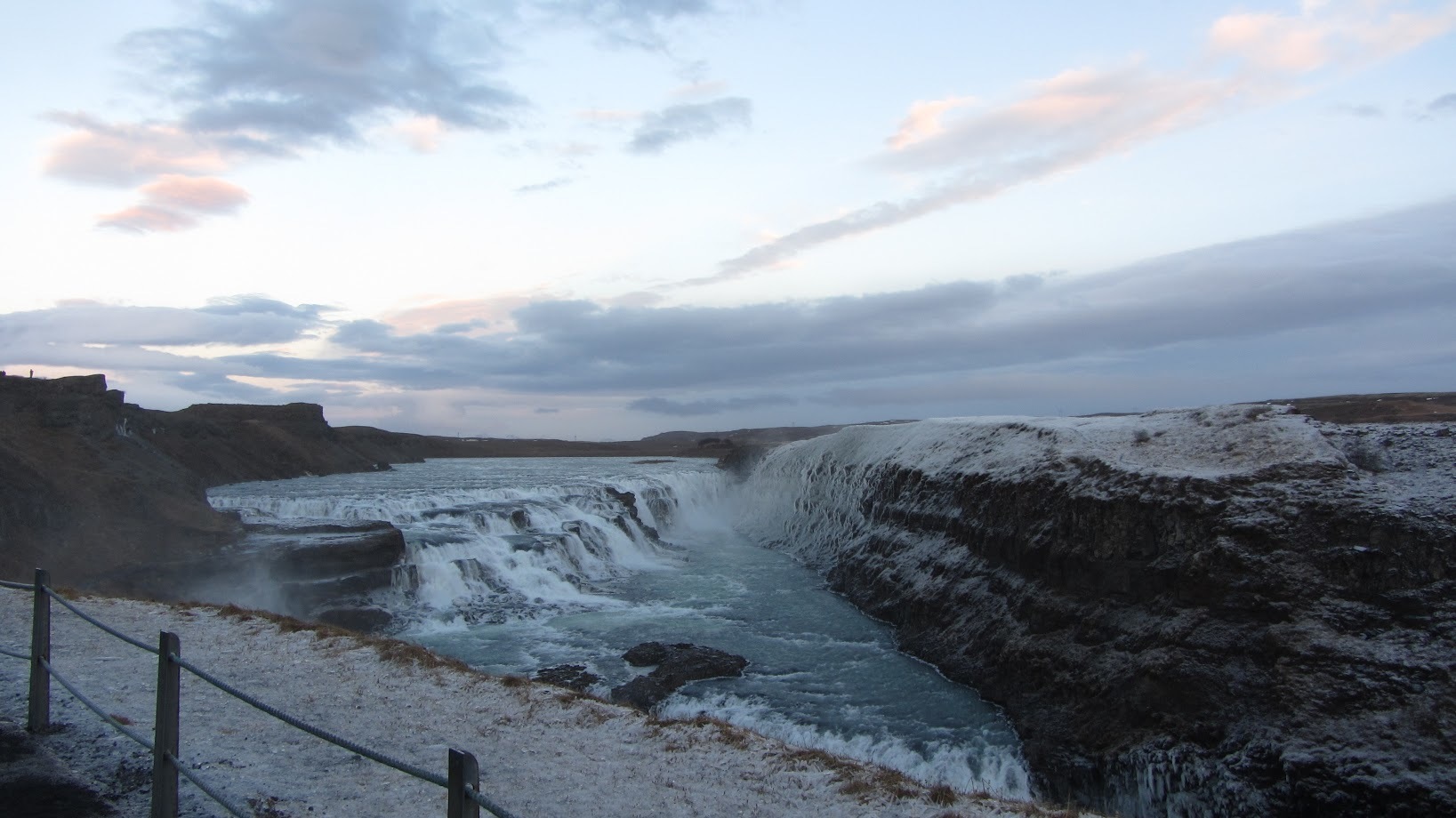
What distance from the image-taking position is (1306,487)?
14.2 m

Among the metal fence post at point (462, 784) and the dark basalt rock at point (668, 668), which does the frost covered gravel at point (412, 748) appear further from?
the metal fence post at point (462, 784)

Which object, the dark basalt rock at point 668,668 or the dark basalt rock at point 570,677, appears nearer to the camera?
the dark basalt rock at point 668,668

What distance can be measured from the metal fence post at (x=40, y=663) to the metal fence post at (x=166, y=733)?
3.35 metres

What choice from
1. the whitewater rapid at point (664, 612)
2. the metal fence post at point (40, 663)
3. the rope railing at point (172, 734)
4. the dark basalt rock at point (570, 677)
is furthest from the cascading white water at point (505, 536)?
the rope railing at point (172, 734)

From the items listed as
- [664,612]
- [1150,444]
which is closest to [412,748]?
[664,612]

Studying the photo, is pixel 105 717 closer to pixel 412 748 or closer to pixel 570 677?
pixel 412 748

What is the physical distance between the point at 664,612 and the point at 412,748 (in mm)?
15635

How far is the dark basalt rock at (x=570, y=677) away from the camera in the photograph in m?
16.5

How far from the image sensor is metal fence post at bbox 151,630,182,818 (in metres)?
5.91

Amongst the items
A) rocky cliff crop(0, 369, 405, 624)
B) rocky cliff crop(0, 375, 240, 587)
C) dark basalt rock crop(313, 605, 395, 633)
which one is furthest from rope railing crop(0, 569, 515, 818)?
rocky cliff crop(0, 375, 240, 587)

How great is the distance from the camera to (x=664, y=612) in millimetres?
24828

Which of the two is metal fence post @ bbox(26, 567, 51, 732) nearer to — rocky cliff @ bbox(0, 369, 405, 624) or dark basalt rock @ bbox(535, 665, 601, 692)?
dark basalt rock @ bbox(535, 665, 601, 692)

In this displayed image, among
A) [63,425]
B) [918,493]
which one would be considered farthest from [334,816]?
[63,425]

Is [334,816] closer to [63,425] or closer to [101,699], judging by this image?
[101,699]
